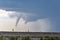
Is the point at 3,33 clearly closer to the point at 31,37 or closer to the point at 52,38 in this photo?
the point at 31,37

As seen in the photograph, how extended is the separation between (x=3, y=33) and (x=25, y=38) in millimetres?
2801

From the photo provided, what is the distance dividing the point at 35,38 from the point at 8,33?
272cm

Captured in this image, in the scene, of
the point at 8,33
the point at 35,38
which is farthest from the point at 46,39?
the point at 8,33

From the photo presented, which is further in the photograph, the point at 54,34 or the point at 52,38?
the point at 54,34

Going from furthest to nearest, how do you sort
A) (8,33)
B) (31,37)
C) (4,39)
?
(8,33) → (31,37) → (4,39)

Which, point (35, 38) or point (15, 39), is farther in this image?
point (35, 38)

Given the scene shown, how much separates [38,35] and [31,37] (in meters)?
0.83

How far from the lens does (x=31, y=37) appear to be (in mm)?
16031

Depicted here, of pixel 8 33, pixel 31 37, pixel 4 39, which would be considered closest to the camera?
pixel 4 39

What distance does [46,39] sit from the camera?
1499cm

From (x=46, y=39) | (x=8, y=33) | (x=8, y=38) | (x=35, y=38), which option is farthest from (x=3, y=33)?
(x=46, y=39)

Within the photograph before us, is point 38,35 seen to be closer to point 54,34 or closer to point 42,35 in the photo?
point 42,35

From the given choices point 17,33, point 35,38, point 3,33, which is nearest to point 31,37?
point 35,38

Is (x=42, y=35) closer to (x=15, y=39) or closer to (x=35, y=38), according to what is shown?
(x=35, y=38)
